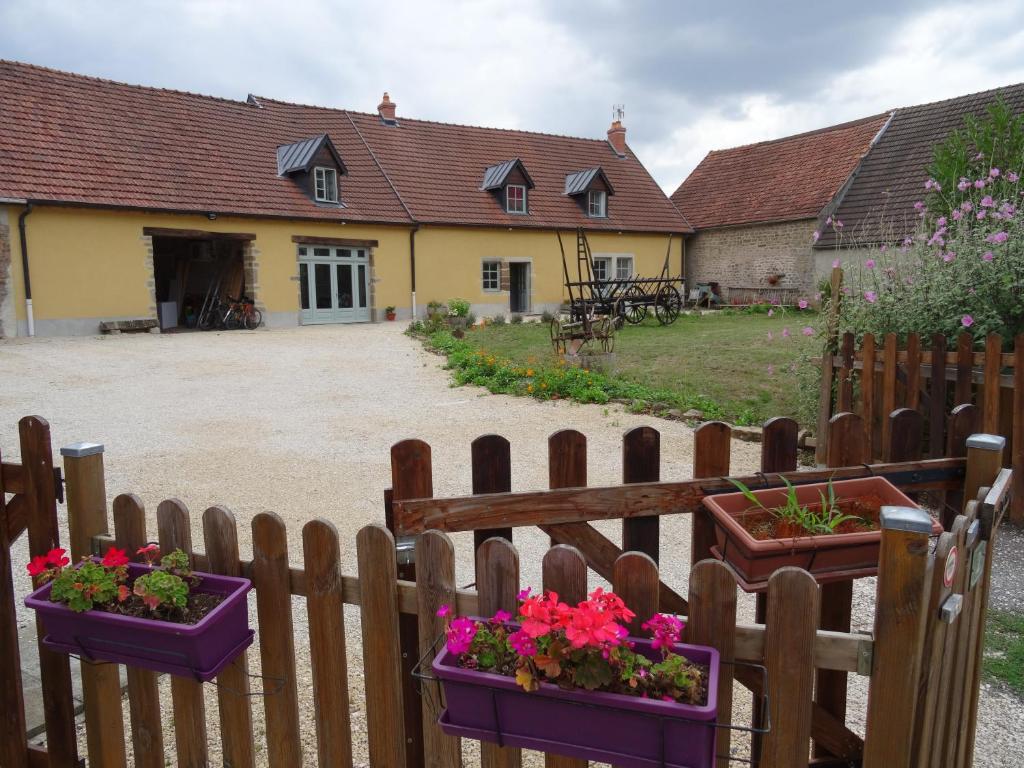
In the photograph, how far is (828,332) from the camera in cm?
579

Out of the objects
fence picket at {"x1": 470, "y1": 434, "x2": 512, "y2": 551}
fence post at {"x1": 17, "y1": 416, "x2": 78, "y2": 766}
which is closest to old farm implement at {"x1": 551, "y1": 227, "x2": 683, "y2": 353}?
fence picket at {"x1": 470, "y1": 434, "x2": 512, "y2": 551}

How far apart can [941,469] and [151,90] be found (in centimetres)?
2133

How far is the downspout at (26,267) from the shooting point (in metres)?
15.2

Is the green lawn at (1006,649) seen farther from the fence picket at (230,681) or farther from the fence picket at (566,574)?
the fence picket at (230,681)

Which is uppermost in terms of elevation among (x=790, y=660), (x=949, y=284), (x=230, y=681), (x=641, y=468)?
(x=949, y=284)

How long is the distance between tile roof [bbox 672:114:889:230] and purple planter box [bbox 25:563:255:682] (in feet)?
77.7

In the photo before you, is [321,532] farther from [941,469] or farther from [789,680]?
[941,469]

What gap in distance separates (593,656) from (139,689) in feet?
4.15

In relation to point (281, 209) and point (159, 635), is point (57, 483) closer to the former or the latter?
point (159, 635)

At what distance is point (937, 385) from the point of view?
4.44 m

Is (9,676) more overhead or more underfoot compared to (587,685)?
more underfoot

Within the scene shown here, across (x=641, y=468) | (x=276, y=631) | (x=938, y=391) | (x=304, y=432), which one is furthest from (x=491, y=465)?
(x=304, y=432)

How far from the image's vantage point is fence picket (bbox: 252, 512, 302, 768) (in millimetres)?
1721

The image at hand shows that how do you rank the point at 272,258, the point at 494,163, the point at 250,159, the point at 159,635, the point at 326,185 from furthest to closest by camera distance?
the point at 494,163 < the point at 326,185 < the point at 250,159 < the point at 272,258 < the point at 159,635
